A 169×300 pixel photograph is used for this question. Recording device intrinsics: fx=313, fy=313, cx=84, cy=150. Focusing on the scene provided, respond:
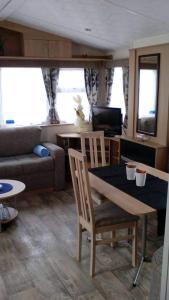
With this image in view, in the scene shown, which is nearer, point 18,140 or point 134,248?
point 134,248

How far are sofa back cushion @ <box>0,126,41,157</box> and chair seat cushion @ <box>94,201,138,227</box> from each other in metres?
2.57

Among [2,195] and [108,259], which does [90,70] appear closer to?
[2,195]

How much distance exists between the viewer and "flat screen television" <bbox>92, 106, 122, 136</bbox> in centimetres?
511

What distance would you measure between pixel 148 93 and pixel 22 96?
7.49ft

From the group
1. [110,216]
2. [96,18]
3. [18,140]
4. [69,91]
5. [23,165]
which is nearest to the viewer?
[110,216]

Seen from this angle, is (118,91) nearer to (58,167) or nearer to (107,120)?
(107,120)

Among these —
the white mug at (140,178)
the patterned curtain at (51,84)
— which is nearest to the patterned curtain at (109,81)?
the patterned curtain at (51,84)

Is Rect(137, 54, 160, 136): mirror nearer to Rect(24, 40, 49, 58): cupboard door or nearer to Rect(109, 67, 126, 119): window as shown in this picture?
Rect(109, 67, 126, 119): window

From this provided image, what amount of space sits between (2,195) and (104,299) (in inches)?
62.6

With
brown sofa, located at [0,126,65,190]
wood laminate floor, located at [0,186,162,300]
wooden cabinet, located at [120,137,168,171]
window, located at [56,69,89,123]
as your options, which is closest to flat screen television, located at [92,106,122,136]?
wooden cabinet, located at [120,137,168,171]

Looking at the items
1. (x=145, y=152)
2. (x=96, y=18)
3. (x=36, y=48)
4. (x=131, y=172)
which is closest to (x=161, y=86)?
(x=145, y=152)

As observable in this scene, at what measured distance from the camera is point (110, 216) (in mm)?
2723

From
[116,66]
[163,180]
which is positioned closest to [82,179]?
[163,180]

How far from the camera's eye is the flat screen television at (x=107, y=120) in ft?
16.8
